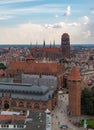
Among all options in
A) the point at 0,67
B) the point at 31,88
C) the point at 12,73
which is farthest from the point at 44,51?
the point at 31,88

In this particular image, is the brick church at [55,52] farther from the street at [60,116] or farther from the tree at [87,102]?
the tree at [87,102]

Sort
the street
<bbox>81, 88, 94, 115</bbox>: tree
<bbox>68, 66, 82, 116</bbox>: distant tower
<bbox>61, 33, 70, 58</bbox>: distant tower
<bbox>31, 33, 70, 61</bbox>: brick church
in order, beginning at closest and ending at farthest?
the street, <bbox>81, 88, 94, 115</bbox>: tree, <bbox>68, 66, 82, 116</bbox>: distant tower, <bbox>61, 33, 70, 58</bbox>: distant tower, <bbox>31, 33, 70, 61</bbox>: brick church

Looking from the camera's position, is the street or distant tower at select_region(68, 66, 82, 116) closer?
the street

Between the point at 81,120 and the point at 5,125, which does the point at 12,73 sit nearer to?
the point at 81,120

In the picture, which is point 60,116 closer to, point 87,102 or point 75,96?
point 75,96

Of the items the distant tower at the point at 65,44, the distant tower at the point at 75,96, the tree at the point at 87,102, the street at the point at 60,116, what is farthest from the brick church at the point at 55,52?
the distant tower at the point at 75,96

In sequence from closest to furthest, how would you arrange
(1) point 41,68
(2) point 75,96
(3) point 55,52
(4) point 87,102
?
(4) point 87,102
(2) point 75,96
(1) point 41,68
(3) point 55,52

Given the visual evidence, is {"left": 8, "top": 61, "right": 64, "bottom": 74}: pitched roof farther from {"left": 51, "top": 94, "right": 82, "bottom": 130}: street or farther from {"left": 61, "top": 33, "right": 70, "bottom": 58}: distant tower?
{"left": 61, "top": 33, "right": 70, "bottom": 58}: distant tower

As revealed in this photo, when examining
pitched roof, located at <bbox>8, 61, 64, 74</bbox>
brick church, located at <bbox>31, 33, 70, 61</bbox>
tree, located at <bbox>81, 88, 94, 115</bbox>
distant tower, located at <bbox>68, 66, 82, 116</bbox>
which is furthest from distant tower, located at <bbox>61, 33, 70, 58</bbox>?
distant tower, located at <bbox>68, 66, 82, 116</bbox>

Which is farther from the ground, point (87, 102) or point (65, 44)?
point (65, 44)

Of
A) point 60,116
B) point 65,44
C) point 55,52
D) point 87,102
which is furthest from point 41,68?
point 55,52

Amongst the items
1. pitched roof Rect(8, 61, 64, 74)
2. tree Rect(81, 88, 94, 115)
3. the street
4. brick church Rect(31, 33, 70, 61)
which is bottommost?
the street
